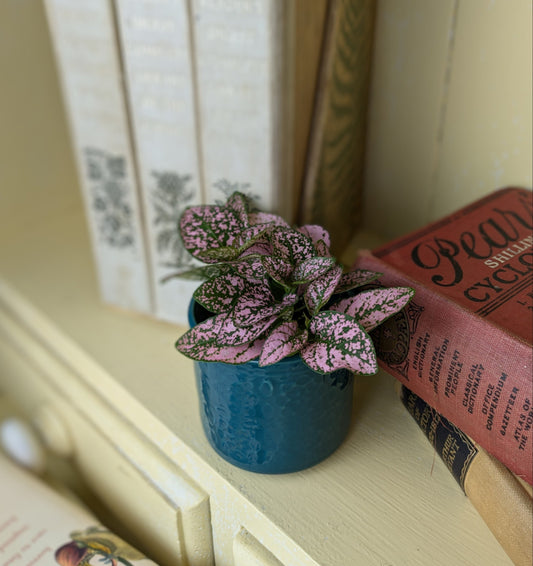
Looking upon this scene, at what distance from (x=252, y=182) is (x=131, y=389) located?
19cm

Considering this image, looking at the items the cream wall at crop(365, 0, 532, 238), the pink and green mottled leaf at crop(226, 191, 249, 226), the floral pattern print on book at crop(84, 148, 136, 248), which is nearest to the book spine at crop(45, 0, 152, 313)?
the floral pattern print on book at crop(84, 148, 136, 248)

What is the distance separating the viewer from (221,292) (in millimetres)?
320

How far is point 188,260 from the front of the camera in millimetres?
480

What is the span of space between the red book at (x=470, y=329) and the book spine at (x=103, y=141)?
0.71 feet

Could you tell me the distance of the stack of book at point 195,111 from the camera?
38cm

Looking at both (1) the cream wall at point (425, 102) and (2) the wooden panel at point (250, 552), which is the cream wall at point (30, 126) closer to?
(1) the cream wall at point (425, 102)

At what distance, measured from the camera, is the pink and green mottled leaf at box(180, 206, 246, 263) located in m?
0.35

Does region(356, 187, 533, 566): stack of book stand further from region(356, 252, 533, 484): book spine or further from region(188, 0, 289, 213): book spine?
region(188, 0, 289, 213): book spine

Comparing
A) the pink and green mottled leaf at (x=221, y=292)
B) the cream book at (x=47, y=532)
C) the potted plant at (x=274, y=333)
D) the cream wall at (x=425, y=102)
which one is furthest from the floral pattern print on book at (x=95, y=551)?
the cream wall at (x=425, y=102)

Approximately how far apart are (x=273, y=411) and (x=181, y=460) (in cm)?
12

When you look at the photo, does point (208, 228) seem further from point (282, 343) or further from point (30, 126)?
point (30, 126)

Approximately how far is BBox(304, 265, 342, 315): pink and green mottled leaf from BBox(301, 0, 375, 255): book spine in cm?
16

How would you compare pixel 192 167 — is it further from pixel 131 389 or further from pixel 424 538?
pixel 424 538

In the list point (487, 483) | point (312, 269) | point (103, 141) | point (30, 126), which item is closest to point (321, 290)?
point (312, 269)
